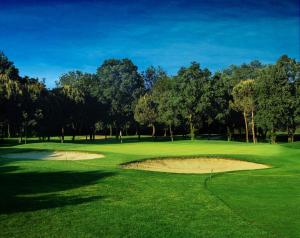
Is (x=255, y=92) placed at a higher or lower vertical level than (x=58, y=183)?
higher

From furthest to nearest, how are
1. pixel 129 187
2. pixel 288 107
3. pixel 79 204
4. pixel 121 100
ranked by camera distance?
pixel 121 100 → pixel 288 107 → pixel 129 187 → pixel 79 204

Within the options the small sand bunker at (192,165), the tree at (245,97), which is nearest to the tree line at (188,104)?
the tree at (245,97)

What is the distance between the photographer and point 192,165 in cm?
3203

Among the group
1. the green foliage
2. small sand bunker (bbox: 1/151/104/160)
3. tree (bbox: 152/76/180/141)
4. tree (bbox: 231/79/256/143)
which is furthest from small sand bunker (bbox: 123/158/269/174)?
the green foliage

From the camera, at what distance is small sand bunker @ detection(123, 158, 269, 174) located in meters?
30.0

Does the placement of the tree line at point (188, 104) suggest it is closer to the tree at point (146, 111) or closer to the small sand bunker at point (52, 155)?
the tree at point (146, 111)

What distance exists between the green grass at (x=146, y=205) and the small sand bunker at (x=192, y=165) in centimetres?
701

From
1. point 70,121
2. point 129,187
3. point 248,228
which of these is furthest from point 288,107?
point 248,228

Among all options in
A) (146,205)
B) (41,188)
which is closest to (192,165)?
(41,188)

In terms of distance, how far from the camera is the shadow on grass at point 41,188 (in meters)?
14.2

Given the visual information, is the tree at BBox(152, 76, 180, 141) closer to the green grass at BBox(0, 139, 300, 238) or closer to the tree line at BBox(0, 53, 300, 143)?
the tree line at BBox(0, 53, 300, 143)

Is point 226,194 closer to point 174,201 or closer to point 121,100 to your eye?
point 174,201

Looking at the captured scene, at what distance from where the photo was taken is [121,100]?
117375 mm

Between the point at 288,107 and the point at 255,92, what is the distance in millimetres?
6797
